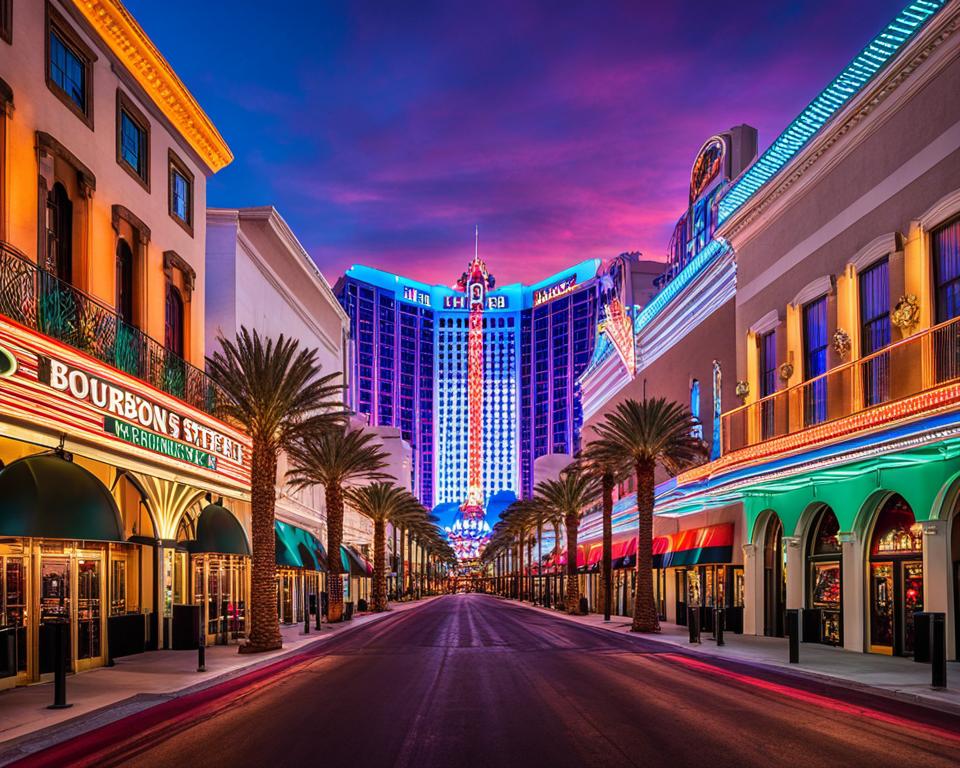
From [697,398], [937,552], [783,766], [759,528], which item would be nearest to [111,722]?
[783,766]

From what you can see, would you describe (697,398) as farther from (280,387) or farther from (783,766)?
(783,766)

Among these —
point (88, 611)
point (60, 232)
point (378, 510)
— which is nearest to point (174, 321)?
point (60, 232)

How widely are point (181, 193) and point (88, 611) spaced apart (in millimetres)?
14306

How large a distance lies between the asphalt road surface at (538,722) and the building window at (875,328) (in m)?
8.19

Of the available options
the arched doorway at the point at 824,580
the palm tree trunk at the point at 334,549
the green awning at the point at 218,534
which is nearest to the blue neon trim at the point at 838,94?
the arched doorway at the point at 824,580

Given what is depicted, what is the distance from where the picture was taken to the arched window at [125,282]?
27516mm

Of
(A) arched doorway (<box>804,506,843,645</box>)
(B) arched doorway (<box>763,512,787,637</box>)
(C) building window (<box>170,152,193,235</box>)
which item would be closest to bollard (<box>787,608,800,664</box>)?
(A) arched doorway (<box>804,506,843,645</box>)

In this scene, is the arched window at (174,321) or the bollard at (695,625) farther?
the bollard at (695,625)

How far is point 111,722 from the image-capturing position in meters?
15.5

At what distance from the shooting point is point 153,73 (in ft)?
94.2

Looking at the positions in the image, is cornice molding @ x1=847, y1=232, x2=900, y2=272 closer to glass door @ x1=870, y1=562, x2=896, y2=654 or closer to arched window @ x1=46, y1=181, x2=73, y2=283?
glass door @ x1=870, y1=562, x2=896, y2=654

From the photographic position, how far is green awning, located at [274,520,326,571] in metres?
45.8

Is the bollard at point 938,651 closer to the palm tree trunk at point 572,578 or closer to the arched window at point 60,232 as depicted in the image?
the arched window at point 60,232

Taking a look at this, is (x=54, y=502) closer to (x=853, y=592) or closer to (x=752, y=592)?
(x=853, y=592)
